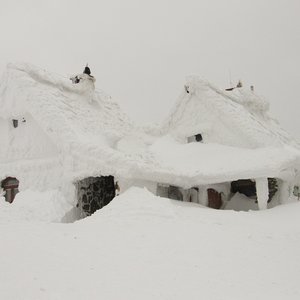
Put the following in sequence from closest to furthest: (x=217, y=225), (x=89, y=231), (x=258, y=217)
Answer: (x=89, y=231), (x=217, y=225), (x=258, y=217)

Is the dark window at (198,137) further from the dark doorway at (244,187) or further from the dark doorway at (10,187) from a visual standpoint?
the dark doorway at (10,187)

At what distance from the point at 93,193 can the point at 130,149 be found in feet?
8.33

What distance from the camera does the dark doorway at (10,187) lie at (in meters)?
14.6

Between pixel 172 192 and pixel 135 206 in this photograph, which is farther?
pixel 172 192

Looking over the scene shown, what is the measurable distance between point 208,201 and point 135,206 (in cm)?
624

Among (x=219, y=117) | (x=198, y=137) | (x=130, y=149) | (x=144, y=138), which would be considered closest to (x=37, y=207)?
(x=130, y=149)

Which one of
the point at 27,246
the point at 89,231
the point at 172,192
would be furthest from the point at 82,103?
the point at 27,246

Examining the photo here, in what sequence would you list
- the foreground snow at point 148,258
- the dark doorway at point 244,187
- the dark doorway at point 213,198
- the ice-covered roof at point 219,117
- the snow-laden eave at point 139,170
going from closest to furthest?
the foreground snow at point 148,258, the snow-laden eave at point 139,170, the ice-covered roof at point 219,117, the dark doorway at point 213,198, the dark doorway at point 244,187

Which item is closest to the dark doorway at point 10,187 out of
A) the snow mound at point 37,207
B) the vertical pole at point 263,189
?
the snow mound at point 37,207

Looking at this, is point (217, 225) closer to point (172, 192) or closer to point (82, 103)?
point (172, 192)

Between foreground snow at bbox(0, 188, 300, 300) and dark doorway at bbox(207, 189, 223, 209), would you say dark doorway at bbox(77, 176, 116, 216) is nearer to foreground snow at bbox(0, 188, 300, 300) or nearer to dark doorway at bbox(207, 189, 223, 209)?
foreground snow at bbox(0, 188, 300, 300)

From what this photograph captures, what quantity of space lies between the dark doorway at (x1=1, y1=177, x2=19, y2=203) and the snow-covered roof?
695mm

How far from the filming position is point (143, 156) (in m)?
14.4

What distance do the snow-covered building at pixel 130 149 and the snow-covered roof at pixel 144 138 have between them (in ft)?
0.14
